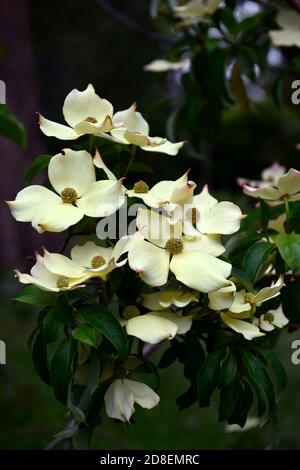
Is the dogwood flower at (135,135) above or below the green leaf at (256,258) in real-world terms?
above

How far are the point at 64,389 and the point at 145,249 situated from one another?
0.57 feet

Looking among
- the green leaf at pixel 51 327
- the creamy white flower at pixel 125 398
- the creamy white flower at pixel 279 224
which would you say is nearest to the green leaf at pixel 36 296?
the green leaf at pixel 51 327

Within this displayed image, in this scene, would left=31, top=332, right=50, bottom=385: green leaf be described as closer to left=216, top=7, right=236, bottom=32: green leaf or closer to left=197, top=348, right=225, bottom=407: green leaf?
left=197, top=348, right=225, bottom=407: green leaf

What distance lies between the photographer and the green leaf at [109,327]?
0.68 metres

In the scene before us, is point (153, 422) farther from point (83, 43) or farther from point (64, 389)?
point (83, 43)

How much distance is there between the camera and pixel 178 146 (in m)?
0.83

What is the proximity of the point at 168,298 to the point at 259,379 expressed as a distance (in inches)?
5.6

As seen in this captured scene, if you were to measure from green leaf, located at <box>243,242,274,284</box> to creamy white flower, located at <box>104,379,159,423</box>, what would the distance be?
0.59 feet

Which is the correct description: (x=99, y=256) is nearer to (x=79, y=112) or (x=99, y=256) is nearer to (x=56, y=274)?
(x=56, y=274)

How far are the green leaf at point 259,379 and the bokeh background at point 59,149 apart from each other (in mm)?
87

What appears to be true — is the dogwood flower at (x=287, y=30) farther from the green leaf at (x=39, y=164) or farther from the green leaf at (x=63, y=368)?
the green leaf at (x=63, y=368)

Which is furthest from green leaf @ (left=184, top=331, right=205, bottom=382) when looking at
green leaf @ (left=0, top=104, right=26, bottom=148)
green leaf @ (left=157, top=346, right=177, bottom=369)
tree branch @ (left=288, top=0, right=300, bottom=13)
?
tree branch @ (left=288, top=0, right=300, bottom=13)

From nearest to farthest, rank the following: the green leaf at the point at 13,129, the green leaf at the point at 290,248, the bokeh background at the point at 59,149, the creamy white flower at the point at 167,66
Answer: the green leaf at the point at 290,248 < the green leaf at the point at 13,129 < the creamy white flower at the point at 167,66 < the bokeh background at the point at 59,149

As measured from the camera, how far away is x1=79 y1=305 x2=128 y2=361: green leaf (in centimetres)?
68
